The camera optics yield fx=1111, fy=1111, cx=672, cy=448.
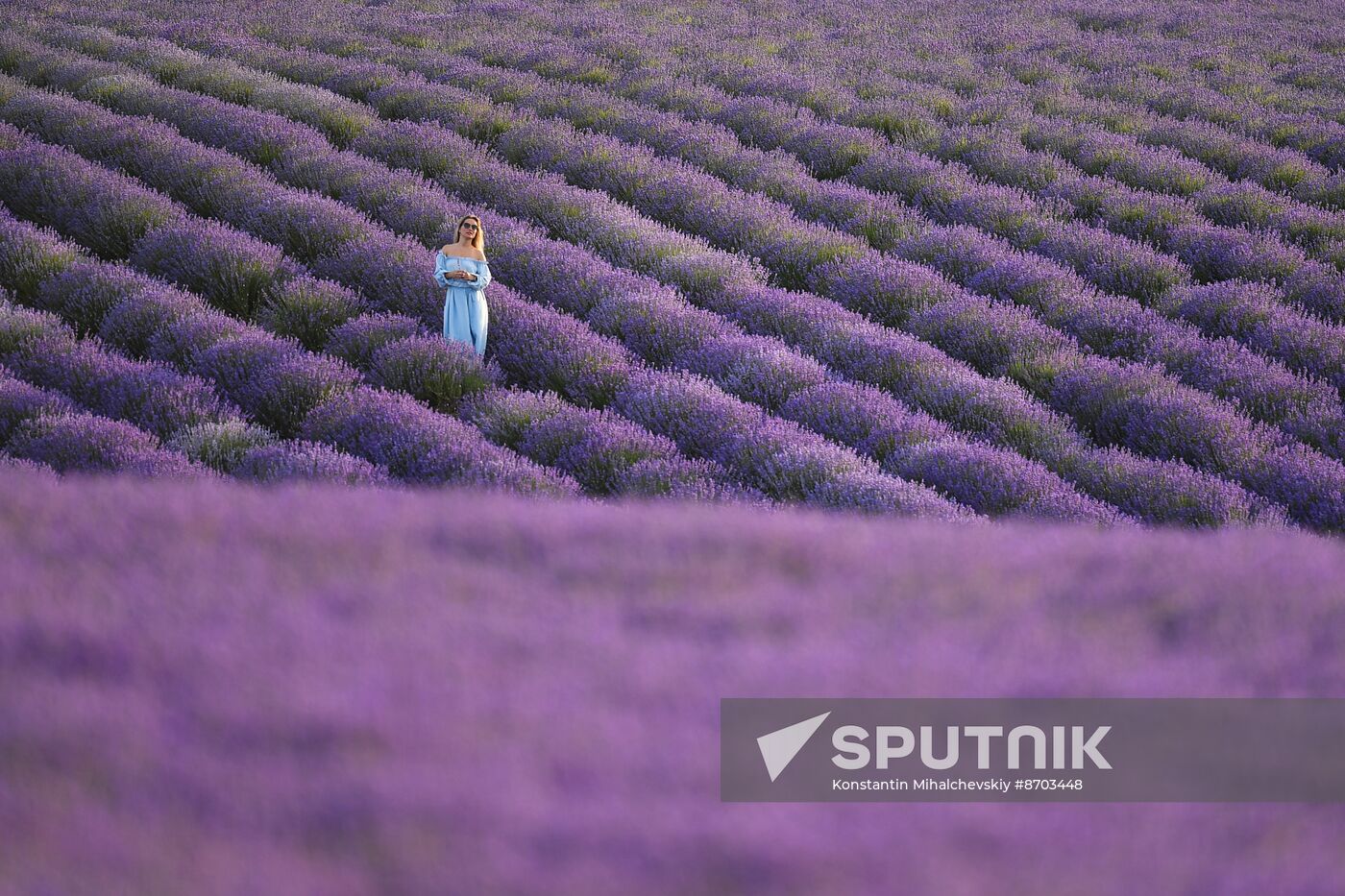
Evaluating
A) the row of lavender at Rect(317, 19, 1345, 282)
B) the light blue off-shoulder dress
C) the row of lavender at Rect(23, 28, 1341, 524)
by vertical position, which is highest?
the row of lavender at Rect(317, 19, 1345, 282)

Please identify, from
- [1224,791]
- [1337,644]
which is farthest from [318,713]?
[1337,644]

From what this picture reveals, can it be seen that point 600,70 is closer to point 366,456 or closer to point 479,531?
point 366,456

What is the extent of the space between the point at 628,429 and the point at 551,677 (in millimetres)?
3089

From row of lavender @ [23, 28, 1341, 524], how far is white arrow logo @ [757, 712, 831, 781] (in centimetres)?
353

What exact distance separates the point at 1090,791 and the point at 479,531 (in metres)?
1.63

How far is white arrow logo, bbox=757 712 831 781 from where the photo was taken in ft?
6.43

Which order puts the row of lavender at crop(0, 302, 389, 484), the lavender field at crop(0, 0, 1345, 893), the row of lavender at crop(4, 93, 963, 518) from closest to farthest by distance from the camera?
the lavender field at crop(0, 0, 1345, 893) < the row of lavender at crop(0, 302, 389, 484) < the row of lavender at crop(4, 93, 963, 518)

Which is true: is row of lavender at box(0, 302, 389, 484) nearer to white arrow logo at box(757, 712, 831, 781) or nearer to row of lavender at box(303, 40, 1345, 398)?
white arrow logo at box(757, 712, 831, 781)

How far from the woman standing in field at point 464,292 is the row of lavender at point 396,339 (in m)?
0.19

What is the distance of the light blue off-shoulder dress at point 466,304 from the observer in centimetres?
613

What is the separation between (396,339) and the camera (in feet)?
20.1

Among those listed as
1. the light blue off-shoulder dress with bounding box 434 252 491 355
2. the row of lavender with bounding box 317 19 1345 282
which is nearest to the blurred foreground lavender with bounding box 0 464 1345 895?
the light blue off-shoulder dress with bounding box 434 252 491 355

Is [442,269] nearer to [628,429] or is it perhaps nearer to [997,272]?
[628,429]

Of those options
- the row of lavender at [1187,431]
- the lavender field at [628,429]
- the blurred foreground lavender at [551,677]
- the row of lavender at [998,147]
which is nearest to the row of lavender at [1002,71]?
the lavender field at [628,429]
